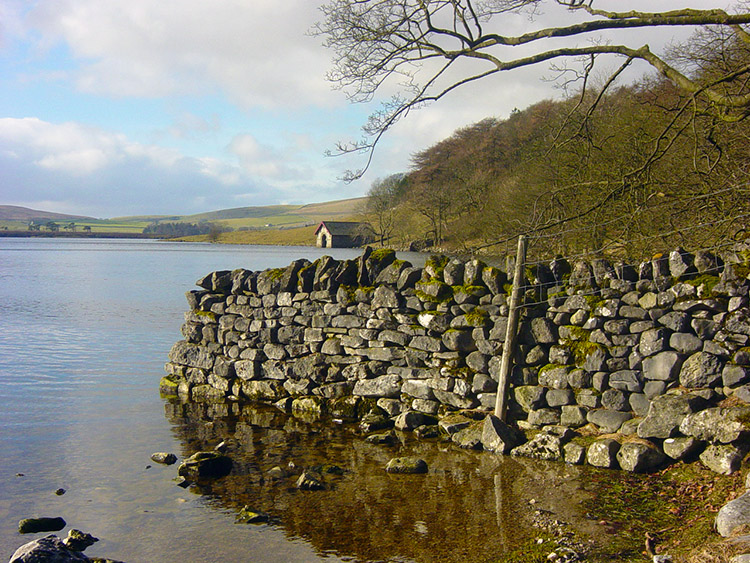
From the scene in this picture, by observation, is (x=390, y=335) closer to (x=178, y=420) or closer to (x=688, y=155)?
(x=178, y=420)

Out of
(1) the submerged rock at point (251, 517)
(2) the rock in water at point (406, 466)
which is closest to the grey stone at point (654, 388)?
(2) the rock in water at point (406, 466)

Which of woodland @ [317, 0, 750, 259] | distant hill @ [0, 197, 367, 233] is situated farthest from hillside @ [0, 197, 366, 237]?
woodland @ [317, 0, 750, 259]

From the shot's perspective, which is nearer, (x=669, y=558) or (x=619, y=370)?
(x=669, y=558)

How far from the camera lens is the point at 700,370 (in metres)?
6.83

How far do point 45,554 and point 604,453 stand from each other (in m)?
5.65

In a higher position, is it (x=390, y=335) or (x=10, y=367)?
(x=390, y=335)

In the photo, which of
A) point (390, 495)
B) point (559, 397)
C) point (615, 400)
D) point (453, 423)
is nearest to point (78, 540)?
point (390, 495)

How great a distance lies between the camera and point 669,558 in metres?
4.63

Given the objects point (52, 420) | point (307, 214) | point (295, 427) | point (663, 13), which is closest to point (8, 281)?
point (52, 420)

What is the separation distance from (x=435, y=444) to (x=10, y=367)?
10.8 meters

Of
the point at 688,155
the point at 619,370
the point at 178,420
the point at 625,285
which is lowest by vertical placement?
the point at 178,420

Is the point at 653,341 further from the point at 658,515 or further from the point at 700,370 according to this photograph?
the point at 658,515

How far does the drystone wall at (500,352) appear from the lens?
676cm

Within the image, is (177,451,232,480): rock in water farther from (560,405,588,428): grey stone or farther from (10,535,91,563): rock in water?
(560,405,588,428): grey stone
